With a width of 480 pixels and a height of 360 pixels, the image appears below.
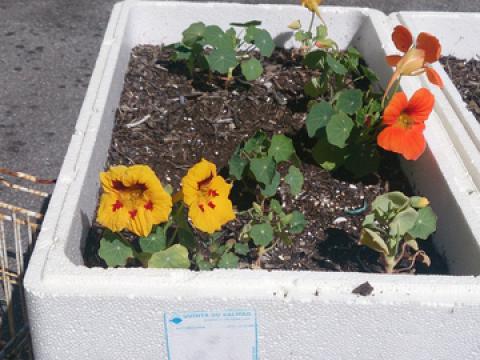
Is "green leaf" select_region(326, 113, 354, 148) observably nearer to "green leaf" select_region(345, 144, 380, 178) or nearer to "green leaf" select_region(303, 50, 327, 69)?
"green leaf" select_region(345, 144, 380, 178)

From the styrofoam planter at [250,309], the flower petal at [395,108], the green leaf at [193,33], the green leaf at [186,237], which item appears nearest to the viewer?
the styrofoam planter at [250,309]

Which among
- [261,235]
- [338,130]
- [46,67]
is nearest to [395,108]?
[338,130]

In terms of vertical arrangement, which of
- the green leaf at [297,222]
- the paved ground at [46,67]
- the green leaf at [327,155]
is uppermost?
the green leaf at [297,222]

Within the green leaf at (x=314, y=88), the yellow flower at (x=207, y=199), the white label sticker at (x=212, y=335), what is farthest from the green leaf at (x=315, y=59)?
the white label sticker at (x=212, y=335)

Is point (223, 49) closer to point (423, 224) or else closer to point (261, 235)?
point (261, 235)

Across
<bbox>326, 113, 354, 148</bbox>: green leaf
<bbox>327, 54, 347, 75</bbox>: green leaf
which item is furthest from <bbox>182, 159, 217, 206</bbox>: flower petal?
<bbox>327, 54, 347, 75</bbox>: green leaf

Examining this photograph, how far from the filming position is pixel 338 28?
230cm

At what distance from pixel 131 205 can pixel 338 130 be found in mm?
605

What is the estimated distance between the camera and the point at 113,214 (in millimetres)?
1377

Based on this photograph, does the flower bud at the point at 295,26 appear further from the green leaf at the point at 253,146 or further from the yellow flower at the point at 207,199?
the yellow flower at the point at 207,199

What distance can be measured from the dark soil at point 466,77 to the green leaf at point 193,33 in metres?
0.80

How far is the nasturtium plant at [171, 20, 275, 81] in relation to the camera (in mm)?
2062

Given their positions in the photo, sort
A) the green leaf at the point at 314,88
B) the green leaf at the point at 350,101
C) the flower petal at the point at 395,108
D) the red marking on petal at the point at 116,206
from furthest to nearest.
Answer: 1. the green leaf at the point at 314,88
2. the green leaf at the point at 350,101
3. the flower petal at the point at 395,108
4. the red marking on petal at the point at 116,206

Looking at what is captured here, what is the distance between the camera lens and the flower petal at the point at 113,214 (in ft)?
4.49
